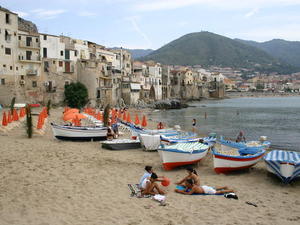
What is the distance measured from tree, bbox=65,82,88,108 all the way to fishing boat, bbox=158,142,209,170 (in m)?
37.9

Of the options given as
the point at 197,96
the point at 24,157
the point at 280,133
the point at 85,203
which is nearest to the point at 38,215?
the point at 85,203

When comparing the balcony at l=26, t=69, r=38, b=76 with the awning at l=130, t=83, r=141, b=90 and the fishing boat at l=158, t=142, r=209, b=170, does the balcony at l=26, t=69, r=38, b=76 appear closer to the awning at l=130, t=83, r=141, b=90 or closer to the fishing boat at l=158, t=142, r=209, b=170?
the awning at l=130, t=83, r=141, b=90

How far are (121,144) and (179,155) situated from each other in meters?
5.33

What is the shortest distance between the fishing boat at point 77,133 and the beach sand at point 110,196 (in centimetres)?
412

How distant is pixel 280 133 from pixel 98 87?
33.9 metres

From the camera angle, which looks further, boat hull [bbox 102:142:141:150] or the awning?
the awning

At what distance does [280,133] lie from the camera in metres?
31.8

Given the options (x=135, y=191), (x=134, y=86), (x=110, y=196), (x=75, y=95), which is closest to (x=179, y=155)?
(x=135, y=191)

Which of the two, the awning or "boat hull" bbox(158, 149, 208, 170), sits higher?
the awning

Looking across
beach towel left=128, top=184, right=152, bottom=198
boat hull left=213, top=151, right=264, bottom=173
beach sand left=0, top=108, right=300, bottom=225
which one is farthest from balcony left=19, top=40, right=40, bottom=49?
beach towel left=128, top=184, right=152, bottom=198

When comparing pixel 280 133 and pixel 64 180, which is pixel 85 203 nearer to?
pixel 64 180

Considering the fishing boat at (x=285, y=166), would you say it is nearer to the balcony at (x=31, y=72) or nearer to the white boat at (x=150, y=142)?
the white boat at (x=150, y=142)

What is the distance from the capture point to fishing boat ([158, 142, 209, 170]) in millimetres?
12969

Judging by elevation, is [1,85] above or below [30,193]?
above
